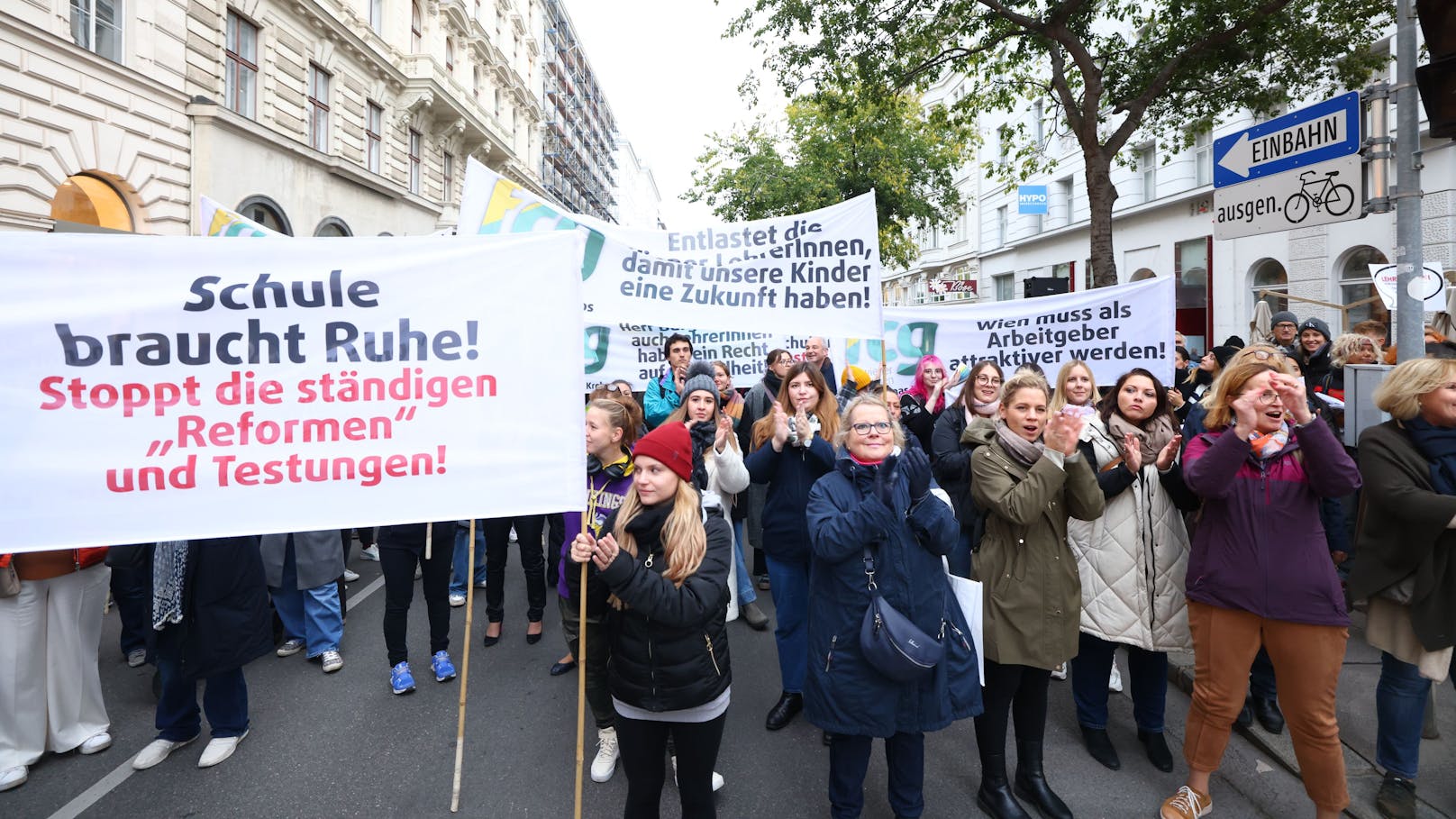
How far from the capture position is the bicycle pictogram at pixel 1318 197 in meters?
4.19

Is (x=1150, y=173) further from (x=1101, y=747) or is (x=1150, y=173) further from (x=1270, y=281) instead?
(x=1101, y=747)

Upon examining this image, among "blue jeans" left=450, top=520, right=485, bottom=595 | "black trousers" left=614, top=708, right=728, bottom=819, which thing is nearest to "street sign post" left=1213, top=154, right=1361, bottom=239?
"black trousers" left=614, top=708, right=728, bottom=819

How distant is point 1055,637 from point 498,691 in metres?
2.98

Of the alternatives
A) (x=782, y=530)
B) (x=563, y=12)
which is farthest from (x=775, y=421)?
(x=563, y=12)

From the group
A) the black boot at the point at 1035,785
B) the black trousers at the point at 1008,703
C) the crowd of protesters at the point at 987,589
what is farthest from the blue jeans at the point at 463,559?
the black boot at the point at 1035,785

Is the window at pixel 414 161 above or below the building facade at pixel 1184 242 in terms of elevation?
above

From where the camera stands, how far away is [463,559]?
6.14m

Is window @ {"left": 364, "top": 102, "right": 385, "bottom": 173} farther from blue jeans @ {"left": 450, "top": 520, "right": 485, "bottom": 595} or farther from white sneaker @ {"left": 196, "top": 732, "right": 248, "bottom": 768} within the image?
white sneaker @ {"left": 196, "top": 732, "right": 248, "bottom": 768}

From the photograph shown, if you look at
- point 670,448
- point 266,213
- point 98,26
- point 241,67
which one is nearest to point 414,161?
point 266,213

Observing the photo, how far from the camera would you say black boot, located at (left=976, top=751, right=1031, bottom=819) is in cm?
293

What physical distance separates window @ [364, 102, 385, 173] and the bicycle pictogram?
21.5 meters

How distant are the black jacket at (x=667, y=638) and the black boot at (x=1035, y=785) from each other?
4.73 feet

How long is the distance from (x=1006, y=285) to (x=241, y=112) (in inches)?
1053

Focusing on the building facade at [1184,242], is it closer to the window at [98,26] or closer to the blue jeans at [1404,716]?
the blue jeans at [1404,716]
